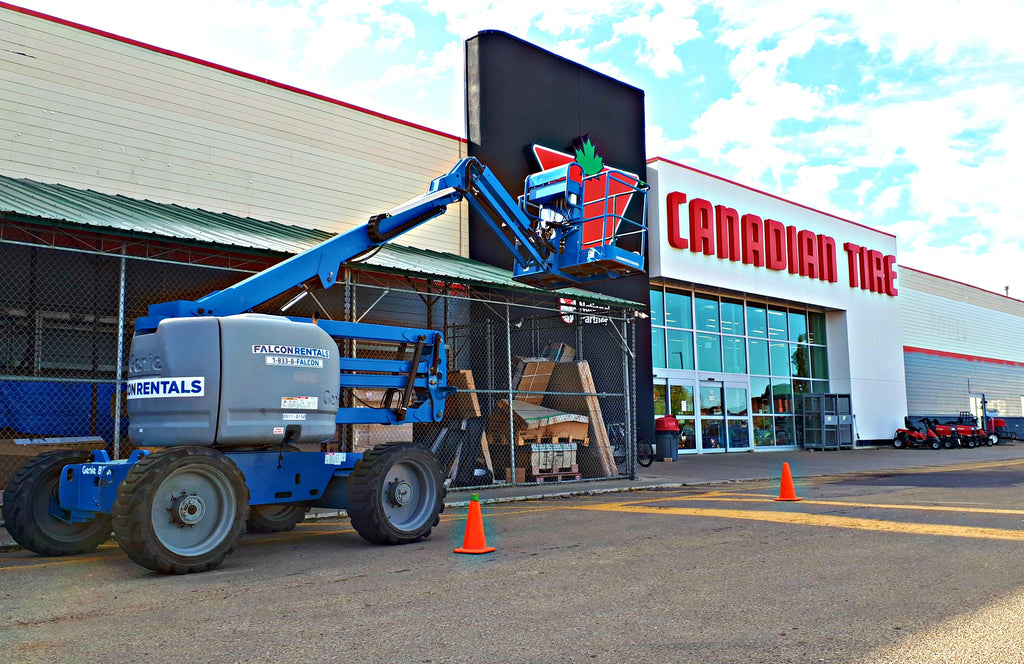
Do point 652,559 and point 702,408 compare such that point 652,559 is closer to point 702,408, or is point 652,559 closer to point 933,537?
point 933,537

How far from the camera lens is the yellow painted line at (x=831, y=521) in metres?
9.15

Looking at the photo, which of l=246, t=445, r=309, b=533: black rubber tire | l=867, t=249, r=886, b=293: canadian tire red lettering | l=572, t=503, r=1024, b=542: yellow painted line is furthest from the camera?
l=867, t=249, r=886, b=293: canadian tire red lettering

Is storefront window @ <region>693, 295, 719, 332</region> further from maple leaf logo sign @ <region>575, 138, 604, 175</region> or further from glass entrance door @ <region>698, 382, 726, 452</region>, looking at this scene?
maple leaf logo sign @ <region>575, 138, 604, 175</region>

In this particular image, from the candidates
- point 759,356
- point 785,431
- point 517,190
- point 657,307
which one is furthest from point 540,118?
point 785,431

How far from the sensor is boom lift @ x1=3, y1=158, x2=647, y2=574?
7602 millimetres

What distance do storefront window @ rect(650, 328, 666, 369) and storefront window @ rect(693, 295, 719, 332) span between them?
86.2 inches

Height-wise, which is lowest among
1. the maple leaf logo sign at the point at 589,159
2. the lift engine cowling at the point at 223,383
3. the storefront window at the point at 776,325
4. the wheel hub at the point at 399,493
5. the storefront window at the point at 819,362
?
the wheel hub at the point at 399,493

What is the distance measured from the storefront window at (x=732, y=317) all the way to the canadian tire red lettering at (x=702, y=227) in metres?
3.28

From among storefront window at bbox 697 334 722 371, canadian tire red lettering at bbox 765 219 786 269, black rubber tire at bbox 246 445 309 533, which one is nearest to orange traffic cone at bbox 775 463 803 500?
black rubber tire at bbox 246 445 309 533

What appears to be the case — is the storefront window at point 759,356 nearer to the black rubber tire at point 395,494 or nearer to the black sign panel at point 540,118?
the black sign panel at point 540,118

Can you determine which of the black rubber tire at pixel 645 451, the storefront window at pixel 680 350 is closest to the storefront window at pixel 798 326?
the storefront window at pixel 680 350

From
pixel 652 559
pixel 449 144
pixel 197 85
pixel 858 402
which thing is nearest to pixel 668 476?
pixel 449 144

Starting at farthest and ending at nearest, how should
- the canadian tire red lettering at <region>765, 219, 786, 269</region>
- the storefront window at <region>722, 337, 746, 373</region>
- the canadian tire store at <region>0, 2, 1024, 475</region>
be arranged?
the canadian tire red lettering at <region>765, 219, 786, 269</region>, the storefront window at <region>722, 337, 746, 373</region>, the canadian tire store at <region>0, 2, 1024, 475</region>

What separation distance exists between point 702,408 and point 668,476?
968 cm
